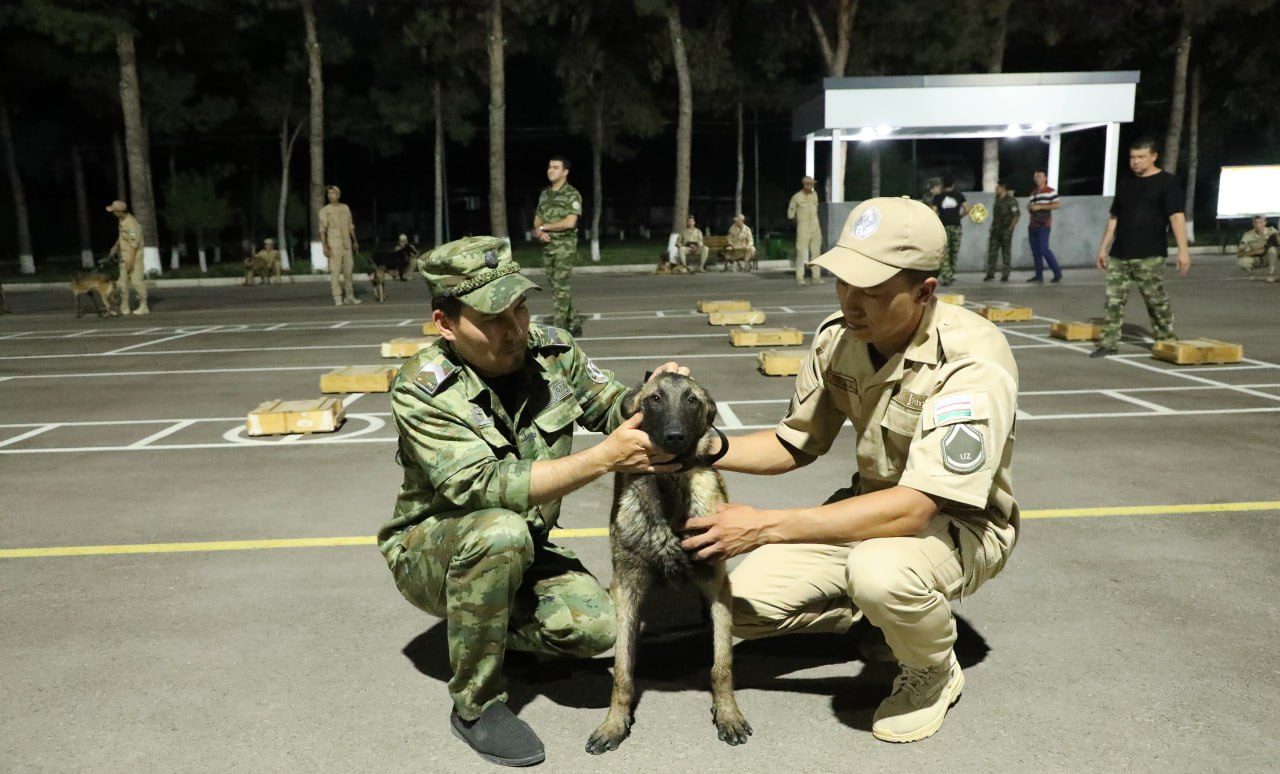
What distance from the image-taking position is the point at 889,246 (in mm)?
2783

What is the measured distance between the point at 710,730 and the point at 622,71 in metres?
32.2

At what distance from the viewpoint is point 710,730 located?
297 cm

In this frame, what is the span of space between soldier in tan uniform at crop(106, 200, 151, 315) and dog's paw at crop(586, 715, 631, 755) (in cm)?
1446

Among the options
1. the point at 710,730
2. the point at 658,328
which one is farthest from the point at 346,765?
the point at 658,328

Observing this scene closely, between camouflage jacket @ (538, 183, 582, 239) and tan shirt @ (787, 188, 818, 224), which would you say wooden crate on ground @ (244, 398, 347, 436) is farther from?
tan shirt @ (787, 188, 818, 224)

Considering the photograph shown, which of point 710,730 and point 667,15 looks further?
point 667,15

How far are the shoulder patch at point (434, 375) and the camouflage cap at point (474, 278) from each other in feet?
0.72

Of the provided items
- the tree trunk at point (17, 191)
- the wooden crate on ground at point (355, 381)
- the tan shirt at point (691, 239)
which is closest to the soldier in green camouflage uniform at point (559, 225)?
the wooden crate on ground at point (355, 381)

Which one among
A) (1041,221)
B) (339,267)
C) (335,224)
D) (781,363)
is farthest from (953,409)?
(1041,221)

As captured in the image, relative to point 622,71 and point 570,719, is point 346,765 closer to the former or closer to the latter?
point 570,719

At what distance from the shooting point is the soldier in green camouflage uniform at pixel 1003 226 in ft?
61.0

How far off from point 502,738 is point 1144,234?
874cm

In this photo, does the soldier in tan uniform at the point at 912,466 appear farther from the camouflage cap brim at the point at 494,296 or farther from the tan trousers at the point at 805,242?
the tan trousers at the point at 805,242

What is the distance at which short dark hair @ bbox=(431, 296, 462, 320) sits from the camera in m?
2.98
